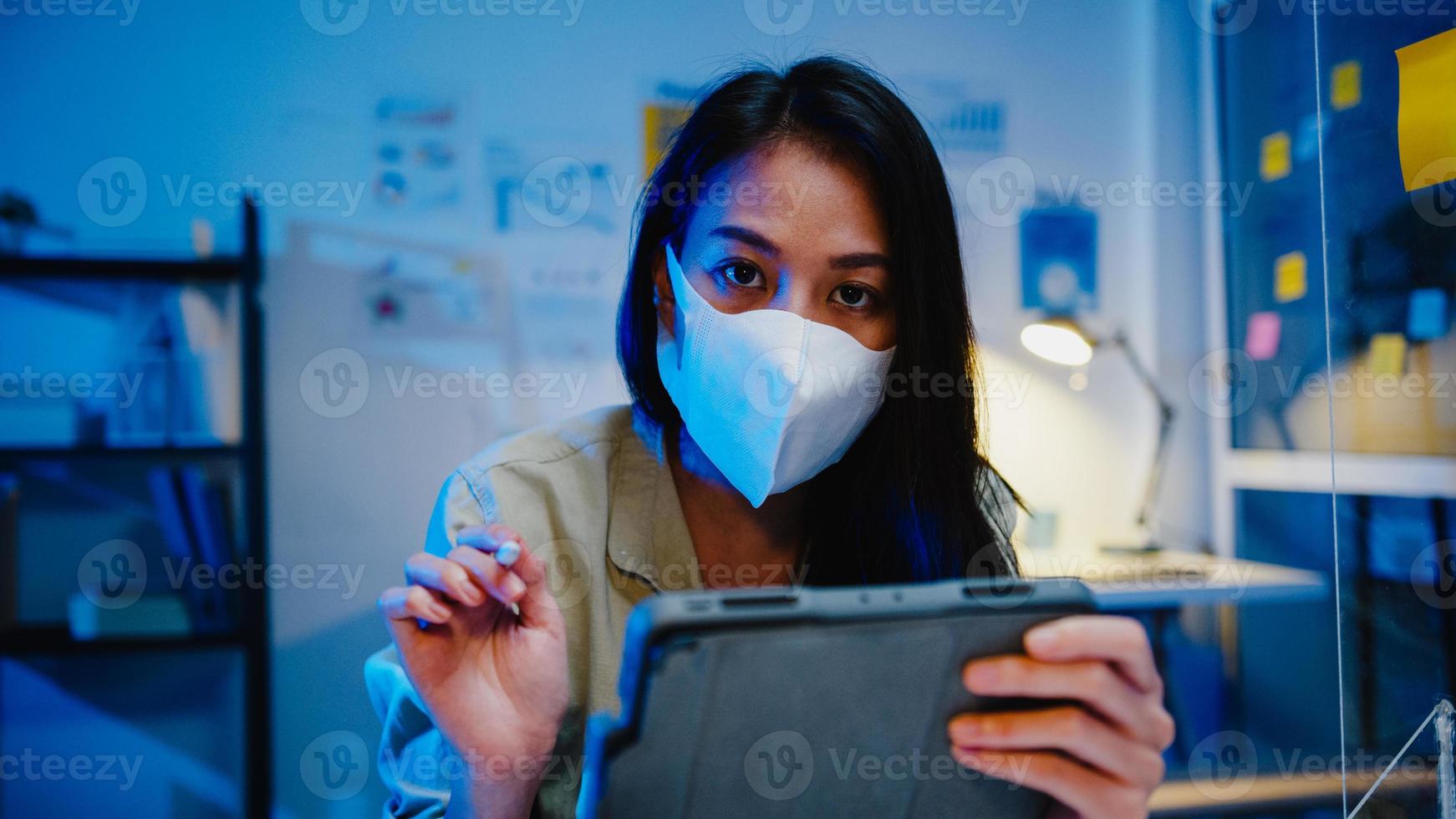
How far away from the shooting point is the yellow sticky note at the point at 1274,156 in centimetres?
220

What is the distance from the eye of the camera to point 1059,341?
201cm

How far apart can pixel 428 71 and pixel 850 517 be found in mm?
1665

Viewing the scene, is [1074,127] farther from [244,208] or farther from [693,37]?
[244,208]

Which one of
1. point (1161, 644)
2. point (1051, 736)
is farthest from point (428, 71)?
point (1161, 644)

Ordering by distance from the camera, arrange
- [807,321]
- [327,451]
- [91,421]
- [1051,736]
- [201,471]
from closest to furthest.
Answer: [1051,736] < [807,321] < [91,421] < [201,471] < [327,451]

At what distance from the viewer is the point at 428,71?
2.06 m
